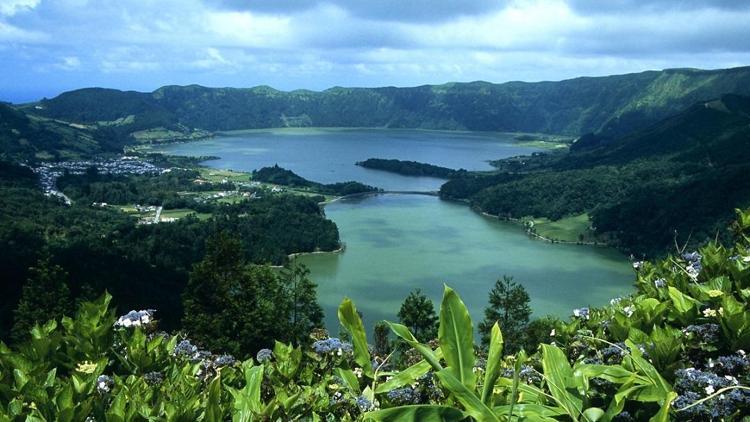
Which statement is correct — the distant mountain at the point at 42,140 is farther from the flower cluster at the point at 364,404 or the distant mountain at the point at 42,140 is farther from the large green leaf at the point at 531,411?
the large green leaf at the point at 531,411

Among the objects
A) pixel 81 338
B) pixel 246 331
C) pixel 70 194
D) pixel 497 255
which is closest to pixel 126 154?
pixel 70 194

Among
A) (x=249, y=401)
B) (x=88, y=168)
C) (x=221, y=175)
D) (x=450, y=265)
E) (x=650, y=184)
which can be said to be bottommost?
(x=450, y=265)

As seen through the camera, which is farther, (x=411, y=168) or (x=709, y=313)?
(x=411, y=168)

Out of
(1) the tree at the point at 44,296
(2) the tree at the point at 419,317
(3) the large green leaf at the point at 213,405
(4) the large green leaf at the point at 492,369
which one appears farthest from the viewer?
(2) the tree at the point at 419,317

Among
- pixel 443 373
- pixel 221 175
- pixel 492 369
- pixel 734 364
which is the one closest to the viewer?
pixel 443 373

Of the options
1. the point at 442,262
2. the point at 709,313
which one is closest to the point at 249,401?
the point at 709,313

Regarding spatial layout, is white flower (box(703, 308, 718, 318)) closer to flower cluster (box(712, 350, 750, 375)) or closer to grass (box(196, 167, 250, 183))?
flower cluster (box(712, 350, 750, 375))

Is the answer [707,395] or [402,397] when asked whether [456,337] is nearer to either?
[402,397]

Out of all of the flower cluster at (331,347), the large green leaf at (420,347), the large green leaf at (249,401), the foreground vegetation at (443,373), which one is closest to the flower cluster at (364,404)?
the foreground vegetation at (443,373)
